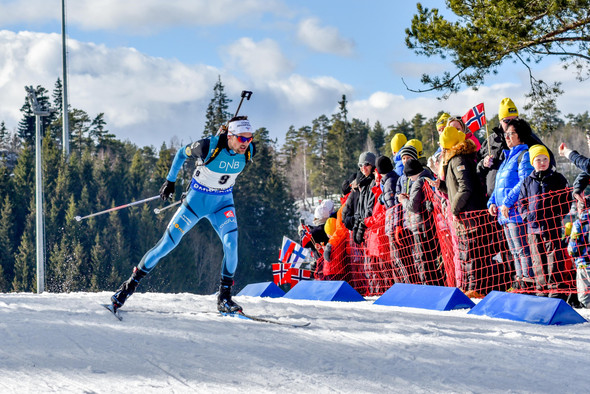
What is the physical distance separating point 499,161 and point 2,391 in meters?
5.69

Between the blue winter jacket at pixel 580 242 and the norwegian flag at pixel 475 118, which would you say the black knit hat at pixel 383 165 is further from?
the blue winter jacket at pixel 580 242

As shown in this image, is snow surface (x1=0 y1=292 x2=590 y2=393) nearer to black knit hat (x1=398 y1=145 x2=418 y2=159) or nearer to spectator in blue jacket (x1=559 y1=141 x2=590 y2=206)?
spectator in blue jacket (x1=559 y1=141 x2=590 y2=206)

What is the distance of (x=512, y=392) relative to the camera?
3703mm

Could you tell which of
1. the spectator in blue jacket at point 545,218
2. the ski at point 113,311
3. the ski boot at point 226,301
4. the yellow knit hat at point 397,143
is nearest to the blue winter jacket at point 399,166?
the yellow knit hat at point 397,143

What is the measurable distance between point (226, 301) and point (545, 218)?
10.5 feet

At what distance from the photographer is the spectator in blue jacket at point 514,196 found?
22.4 feet

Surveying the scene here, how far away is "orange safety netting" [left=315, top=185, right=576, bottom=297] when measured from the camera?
6.73 metres

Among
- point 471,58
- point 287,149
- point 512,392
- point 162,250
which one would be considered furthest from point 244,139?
point 287,149

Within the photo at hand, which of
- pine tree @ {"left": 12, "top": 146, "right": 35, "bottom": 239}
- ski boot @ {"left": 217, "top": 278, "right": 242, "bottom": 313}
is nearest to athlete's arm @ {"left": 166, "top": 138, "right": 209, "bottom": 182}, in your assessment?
ski boot @ {"left": 217, "top": 278, "right": 242, "bottom": 313}

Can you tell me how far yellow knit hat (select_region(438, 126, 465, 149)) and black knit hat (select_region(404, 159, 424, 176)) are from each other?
529 mm

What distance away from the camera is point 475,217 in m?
7.60

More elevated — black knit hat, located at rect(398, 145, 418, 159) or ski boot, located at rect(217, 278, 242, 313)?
black knit hat, located at rect(398, 145, 418, 159)

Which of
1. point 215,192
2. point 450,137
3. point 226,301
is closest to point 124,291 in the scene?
point 226,301

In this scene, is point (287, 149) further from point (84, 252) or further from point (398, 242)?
point (398, 242)
